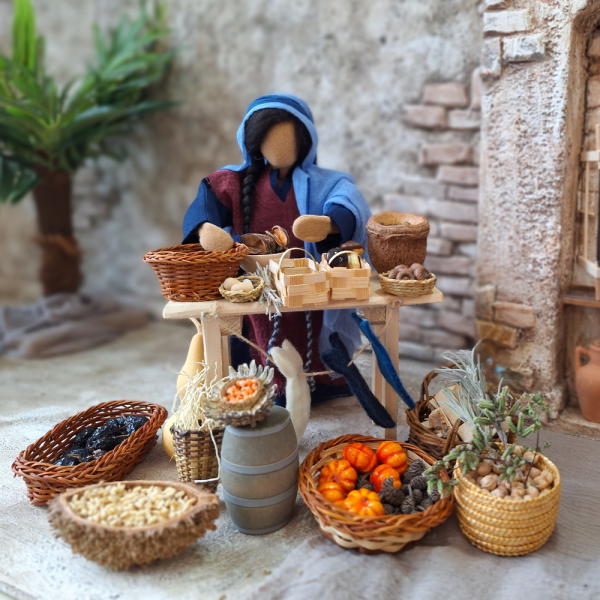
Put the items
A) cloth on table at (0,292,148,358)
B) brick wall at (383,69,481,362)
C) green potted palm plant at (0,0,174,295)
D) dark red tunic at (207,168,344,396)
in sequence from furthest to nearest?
cloth on table at (0,292,148,358)
green potted palm plant at (0,0,174,295)
brick wall at (383,69,481,362)
dark red tunic at (207,168,344,396)

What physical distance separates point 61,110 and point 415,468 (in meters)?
2.91

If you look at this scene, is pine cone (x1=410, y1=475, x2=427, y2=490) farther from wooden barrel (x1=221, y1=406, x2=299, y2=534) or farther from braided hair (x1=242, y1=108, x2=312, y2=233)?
braided hair (x1=242, y1=108, x2=312, y2=233)

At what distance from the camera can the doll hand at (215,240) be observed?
→ 2389 millimetres

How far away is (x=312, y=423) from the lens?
2902 mm

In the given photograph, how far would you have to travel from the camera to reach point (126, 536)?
1824 millimetres

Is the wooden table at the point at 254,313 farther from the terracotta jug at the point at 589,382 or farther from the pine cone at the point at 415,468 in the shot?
the terracotta jug at the point at 589,382

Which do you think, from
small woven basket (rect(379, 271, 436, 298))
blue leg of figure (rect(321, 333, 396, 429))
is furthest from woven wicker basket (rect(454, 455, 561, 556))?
small woven basket (rect(379, 271, 436, 298))

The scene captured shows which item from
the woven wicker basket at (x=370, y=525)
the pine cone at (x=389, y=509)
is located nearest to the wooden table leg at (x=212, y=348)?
the woven wicker basket at (x=370, y=525)

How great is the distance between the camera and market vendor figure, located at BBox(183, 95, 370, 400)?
2.51 meters

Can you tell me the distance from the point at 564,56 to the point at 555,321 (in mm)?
1112

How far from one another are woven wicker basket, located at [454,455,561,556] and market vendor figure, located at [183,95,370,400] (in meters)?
1.03

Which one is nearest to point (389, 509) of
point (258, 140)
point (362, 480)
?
point (362, 480)

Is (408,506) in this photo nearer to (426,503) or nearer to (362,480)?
(426,503)

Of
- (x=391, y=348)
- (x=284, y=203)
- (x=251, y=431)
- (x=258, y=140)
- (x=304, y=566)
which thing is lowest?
(x=304, y=566)
